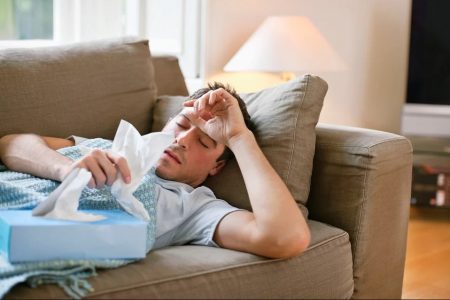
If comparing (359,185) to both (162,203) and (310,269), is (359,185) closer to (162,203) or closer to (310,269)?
(310,269)

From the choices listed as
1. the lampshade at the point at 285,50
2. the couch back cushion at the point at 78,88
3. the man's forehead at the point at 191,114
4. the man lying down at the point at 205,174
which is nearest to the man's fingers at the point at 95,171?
the man lying down at the point at 205,174

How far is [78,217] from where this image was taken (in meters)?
1.45

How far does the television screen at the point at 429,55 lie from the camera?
371 cm

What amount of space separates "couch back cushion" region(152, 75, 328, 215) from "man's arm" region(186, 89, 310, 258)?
0.35 ft

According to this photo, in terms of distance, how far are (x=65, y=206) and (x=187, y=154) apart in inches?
18.5

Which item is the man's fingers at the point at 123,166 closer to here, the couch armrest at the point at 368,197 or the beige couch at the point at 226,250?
the beige couch at the point at 226,250

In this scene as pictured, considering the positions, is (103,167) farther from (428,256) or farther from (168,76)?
(428,256)

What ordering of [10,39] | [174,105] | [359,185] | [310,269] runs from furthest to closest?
[10,39] < [174,105] < [359,185] < [310,269]

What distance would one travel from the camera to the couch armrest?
6.15 ft

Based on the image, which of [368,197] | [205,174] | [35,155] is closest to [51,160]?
[35,155]

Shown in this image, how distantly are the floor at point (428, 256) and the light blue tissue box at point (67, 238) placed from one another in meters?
1.43

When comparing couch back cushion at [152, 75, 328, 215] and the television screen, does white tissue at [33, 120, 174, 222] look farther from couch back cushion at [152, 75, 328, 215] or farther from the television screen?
the television screen

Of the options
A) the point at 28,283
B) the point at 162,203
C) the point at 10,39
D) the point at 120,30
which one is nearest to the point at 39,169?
the point at 162,203

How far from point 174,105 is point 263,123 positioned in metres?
0.40
